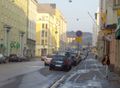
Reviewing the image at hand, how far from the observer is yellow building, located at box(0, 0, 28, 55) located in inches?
3482

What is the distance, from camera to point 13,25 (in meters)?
99.9

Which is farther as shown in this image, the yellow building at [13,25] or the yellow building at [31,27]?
the yellow building at [31,27]

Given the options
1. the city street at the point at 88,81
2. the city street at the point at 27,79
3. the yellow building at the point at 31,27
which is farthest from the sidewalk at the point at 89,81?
the yellow building at the point at 31,27

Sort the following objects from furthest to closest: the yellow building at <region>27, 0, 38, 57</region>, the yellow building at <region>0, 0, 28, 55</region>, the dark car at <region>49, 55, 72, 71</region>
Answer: the yellow building at <region>27, 0, 38, 57</region> < the yellow building at <region>0, 0, 28, 55</region> < the dark car at <region>49, 55, 72, 71</region>

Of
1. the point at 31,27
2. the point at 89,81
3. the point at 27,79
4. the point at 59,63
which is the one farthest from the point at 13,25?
the point at 89,81

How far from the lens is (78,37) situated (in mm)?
52188

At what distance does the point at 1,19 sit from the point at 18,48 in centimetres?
2085

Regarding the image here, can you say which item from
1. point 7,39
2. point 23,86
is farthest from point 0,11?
point 23,86

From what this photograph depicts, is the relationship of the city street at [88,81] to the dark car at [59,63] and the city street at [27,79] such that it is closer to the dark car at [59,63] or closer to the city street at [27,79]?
the city street at [27,79]

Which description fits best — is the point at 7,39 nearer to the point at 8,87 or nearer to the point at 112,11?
the point at 112,11

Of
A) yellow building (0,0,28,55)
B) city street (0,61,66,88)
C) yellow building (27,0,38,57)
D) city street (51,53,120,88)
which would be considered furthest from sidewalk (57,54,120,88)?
yellow building (27,0,38,57)

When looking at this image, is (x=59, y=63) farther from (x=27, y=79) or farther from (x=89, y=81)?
(x=89, y=81)

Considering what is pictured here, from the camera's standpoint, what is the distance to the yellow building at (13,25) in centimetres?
8844

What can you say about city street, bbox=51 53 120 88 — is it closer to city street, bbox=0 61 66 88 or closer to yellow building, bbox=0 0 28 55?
city street, bbox=0 61 66 88
